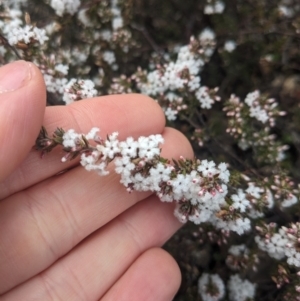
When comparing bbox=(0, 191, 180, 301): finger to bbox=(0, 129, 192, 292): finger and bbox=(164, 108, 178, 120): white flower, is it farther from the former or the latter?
bbox=(164, 108, 178, 120): white flower

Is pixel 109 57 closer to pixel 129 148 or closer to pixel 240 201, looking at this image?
pixel 129 148

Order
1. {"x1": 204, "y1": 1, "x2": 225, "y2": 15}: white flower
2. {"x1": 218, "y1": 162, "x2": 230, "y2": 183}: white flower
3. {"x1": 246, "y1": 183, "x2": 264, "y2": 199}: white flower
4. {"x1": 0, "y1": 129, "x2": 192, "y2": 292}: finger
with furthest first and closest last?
1. {"x1": 204, "y1": 1, "x2": 225, "y2": 15}: white flower
2. {"x1": 246, "y1": 183, "x2": 264, "y2": 199}: white flower
3. {"x1": 0, "y1": 129, "x2": 192, "y2": 292}: finger
4. {"x1": 218, "y1": 162, "x2": 230, "y2": 183}: white flower

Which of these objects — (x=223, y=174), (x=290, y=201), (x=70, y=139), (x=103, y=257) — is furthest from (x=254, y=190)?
(x=70, y=139)

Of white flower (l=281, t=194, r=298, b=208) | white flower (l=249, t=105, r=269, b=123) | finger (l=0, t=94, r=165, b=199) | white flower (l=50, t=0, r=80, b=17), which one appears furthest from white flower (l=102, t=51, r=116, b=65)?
white flower (l=281, t=194, r=298, b=208)

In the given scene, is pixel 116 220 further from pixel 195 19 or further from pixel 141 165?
pixel 195 19

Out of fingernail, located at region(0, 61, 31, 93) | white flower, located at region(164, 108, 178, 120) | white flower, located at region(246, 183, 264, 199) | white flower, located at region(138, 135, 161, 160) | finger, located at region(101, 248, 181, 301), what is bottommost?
finger, located at region(101, 248, 181, 301)
